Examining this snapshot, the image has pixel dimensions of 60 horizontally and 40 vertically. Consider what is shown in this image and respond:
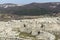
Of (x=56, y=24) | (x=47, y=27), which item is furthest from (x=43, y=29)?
(x=56, y=24)

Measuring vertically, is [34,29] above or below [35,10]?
above

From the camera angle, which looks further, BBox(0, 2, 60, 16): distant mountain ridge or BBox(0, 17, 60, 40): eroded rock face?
BBox(0, 2, 60, 16): distant mountain ridge

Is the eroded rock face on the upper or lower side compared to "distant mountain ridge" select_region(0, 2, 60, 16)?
upper

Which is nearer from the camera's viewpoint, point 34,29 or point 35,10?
point 34,29

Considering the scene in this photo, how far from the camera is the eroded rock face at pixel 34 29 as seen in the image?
23375 millimetres

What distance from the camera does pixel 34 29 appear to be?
1018 inches

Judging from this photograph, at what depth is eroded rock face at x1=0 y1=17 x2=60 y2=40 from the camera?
2338 cm

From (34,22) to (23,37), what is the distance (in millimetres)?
5982

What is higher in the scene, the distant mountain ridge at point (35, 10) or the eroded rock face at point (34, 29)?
the eroded rock face at point (34, 29)

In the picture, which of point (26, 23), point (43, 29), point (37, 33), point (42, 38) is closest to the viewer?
point (42, 38)

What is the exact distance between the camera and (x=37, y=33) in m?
24.1

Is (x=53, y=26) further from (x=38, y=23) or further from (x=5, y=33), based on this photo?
(x=5, y=33)

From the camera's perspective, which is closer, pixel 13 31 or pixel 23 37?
pixel 23 37

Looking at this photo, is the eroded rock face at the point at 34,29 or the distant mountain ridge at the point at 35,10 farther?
the distant mountain ridge at the point at 35,10
